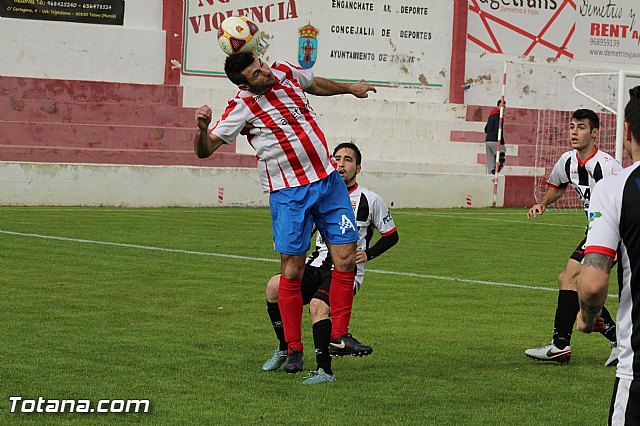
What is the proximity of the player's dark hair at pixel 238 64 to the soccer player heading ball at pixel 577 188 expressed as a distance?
2.66m

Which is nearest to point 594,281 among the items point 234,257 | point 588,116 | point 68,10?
point 588,116

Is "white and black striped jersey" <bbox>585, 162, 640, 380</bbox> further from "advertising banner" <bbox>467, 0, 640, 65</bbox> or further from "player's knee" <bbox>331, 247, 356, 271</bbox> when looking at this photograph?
"advertising banner" <bbox>467, 0, 640, 65</bbox>

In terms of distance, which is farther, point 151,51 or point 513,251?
point 151,51

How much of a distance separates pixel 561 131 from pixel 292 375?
25409mm

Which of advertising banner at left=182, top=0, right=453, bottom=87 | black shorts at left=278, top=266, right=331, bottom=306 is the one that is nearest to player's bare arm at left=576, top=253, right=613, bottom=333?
black shorts at left=278, top=266, right=331, bottom=306

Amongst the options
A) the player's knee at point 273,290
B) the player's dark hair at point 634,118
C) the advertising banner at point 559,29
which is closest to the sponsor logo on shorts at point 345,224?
the player's knee at point 273,290

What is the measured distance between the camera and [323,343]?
731cm

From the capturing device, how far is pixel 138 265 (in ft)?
44.0

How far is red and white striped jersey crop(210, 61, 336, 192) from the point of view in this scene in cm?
748

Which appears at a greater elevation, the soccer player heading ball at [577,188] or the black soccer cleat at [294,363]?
the soccer player heading ball at [577,188]

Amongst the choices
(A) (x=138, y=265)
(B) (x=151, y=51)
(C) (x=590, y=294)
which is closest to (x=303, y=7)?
(B) (x=151, y=51)

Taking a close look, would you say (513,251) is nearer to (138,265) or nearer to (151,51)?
(138,265)

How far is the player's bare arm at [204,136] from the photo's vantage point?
710 cm

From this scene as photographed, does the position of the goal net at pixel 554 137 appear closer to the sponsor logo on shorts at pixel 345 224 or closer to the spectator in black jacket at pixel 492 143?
the spectator in black jacket at pixel 492 143
